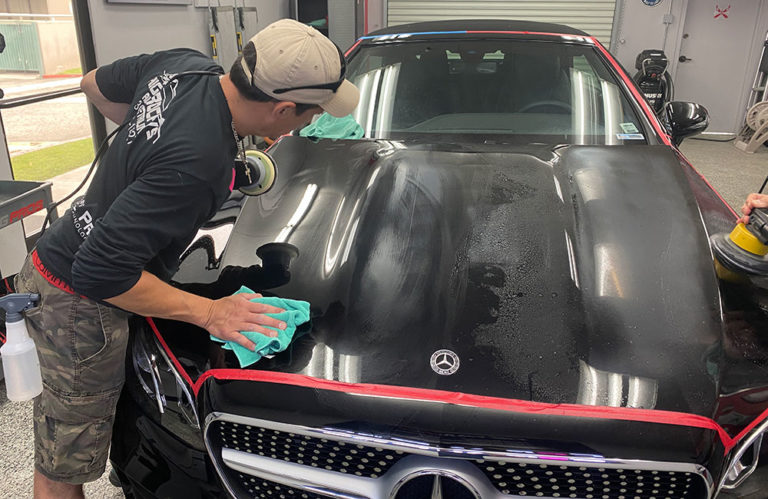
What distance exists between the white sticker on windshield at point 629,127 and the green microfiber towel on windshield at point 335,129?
1035mm

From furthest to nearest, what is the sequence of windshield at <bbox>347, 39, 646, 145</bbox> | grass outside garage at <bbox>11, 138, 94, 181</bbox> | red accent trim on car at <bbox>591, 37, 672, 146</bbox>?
grass outside garage at <bbox>11, 138, 94, 181</bbox>
windshield at <bbox>347, 39, 646, 145</bbox>
red accent trim on car at <bbox>591, 37, 672, 146</bbox>

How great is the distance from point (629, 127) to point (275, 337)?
67.4 inches

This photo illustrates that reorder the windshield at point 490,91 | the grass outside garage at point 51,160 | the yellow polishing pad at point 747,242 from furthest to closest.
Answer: the grass outside garage at point 51,160, the windshield at point 490,91, the yellow polishing pad at point 747,242

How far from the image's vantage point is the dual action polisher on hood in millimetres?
1487

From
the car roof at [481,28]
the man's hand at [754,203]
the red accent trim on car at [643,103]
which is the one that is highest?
the car roof at [481,28]

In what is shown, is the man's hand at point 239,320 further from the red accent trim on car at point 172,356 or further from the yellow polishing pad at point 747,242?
the yellow polishing pad at point 747,242

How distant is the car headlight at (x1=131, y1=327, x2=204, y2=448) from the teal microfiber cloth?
0.16m

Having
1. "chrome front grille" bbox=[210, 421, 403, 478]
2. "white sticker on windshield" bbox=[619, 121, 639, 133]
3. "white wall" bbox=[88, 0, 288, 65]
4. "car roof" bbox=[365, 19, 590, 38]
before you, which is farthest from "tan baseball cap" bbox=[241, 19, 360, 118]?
"white wall" bbox=[88, 0, 288, 65]

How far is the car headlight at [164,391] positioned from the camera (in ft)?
4.58

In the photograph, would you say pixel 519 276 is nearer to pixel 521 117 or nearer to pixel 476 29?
pixel 521 117

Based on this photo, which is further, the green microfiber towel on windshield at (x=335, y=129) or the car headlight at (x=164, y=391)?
the green microfiber towel on windshield at (x=335, y=129)

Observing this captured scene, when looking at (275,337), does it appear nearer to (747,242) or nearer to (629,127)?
(747,242)

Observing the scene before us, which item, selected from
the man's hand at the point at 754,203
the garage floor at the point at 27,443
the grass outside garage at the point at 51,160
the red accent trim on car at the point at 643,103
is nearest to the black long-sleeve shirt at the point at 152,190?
the garage floor at the point at 27,443

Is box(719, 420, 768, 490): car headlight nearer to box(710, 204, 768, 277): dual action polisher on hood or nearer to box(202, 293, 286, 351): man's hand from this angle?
box(710, 204, 768, 277): dual action polisher on hood
